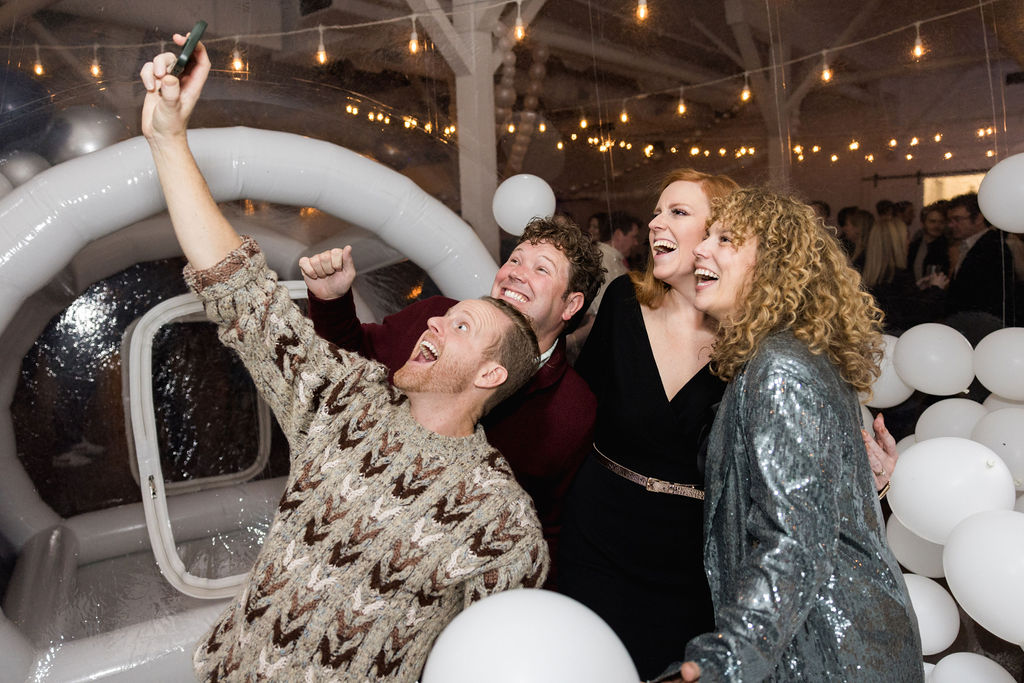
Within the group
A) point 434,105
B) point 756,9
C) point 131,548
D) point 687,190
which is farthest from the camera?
point 756,9

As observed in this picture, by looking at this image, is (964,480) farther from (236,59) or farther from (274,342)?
(236,59)

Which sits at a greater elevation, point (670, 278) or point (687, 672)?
point (670, 278)

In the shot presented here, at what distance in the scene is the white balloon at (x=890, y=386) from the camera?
277 cm

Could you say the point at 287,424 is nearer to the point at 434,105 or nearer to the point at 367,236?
the point at 367,236

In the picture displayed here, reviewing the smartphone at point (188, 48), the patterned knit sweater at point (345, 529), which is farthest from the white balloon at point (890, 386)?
the smartphone at point (188, 48)

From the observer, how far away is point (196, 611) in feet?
7.82

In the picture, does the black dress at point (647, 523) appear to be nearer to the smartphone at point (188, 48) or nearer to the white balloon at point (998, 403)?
the smartphone at point (188, 48)

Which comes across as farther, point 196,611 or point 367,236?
point 367,236

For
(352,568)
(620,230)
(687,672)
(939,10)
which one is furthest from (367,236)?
(939,10)

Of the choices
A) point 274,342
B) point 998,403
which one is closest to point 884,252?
point 998,403

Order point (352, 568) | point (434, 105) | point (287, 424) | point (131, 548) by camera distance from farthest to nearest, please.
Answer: point (434, 105)
point (131, 548)
point (287, 424)
point (352, 568)

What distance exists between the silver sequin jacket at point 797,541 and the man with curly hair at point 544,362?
0.59 meters

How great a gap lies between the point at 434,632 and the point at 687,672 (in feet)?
1.78

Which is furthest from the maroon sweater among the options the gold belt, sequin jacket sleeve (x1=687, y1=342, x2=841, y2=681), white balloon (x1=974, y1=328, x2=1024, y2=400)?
white balloon (x1=974, y1=328, x2=1024, y2=400)
